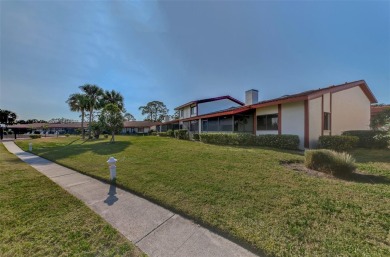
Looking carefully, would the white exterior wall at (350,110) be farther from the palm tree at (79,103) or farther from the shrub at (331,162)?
the palm tree at (79,103)

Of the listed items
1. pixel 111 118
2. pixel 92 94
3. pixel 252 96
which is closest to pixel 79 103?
pixel 92 94

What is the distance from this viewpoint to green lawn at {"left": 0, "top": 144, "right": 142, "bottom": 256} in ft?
10.0

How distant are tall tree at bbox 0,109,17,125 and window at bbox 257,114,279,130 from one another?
92.6 metres

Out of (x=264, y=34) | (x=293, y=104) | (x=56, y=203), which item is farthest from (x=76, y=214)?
(x=264, y=34)

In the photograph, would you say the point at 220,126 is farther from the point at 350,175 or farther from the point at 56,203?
the point at 56,203

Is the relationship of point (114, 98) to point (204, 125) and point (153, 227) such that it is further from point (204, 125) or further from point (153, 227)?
point (153, 227)

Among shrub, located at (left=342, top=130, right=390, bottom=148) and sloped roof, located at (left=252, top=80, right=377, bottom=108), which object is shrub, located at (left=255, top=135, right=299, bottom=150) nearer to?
sloped roof, located at (left=252, top=80, right=377, bottom=108)

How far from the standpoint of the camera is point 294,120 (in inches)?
510

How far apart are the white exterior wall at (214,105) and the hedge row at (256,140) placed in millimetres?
12638

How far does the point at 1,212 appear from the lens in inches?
171

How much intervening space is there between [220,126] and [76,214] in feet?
59.3

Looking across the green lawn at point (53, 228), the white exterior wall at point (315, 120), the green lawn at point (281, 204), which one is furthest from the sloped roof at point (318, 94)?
the green lawn at point (53, 228)

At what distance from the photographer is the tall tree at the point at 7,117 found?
229 ft

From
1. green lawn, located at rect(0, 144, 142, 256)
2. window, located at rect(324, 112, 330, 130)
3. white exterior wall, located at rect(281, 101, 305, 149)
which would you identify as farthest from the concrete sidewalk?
window, located at rect(324, 112, 330, 130)
